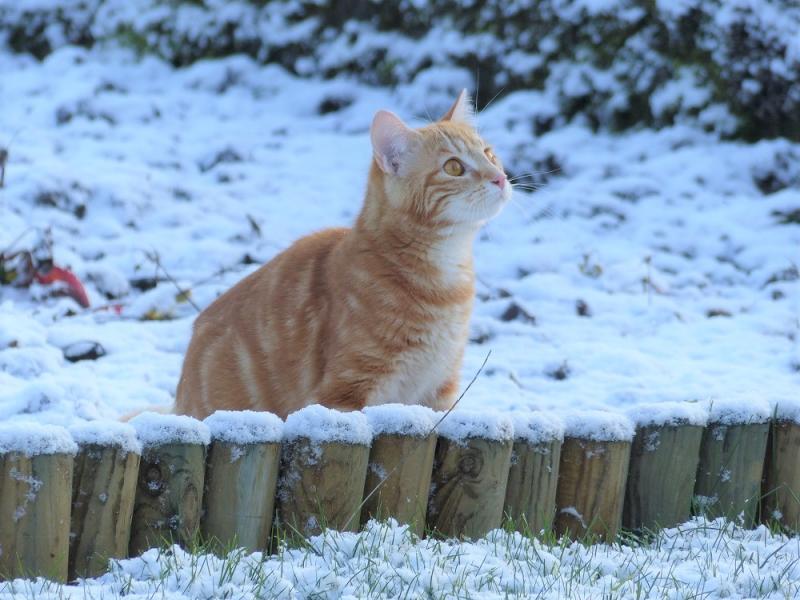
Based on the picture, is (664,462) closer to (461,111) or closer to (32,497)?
(461,111)

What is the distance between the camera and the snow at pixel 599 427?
10.6ft

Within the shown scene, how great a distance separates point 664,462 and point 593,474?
0.76ft

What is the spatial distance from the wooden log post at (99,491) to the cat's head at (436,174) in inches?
57.8

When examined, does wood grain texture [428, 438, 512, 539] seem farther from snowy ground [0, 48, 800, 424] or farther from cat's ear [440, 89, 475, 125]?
cat's ear [440, 89, 475, 125]

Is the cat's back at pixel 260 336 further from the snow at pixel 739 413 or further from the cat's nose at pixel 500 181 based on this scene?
the snow at pixel 739 413

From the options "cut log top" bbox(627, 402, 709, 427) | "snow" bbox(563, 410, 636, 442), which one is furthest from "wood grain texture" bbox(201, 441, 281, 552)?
"cut log top" bbox(627, 402, 709, 427)

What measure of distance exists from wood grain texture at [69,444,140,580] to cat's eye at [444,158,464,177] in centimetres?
162

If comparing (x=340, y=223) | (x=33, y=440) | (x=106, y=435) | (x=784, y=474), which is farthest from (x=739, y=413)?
(x=340, y=223)

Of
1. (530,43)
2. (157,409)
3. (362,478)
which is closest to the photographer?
(362,478)

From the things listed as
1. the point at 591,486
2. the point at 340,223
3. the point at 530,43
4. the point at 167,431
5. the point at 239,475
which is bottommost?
the point at 340,223

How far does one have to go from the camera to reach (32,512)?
2.65 metres

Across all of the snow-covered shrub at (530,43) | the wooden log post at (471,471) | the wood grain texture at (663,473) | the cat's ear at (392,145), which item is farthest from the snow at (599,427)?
the snow-covered shrub at (530,43)

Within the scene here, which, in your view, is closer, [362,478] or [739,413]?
[362,478]

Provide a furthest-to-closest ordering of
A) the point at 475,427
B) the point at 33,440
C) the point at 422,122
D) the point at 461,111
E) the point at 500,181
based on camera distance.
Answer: the point at 422,122 < the point at 461,111 < the point at 500,181 < the point at 475,427 < the point at 33,440
